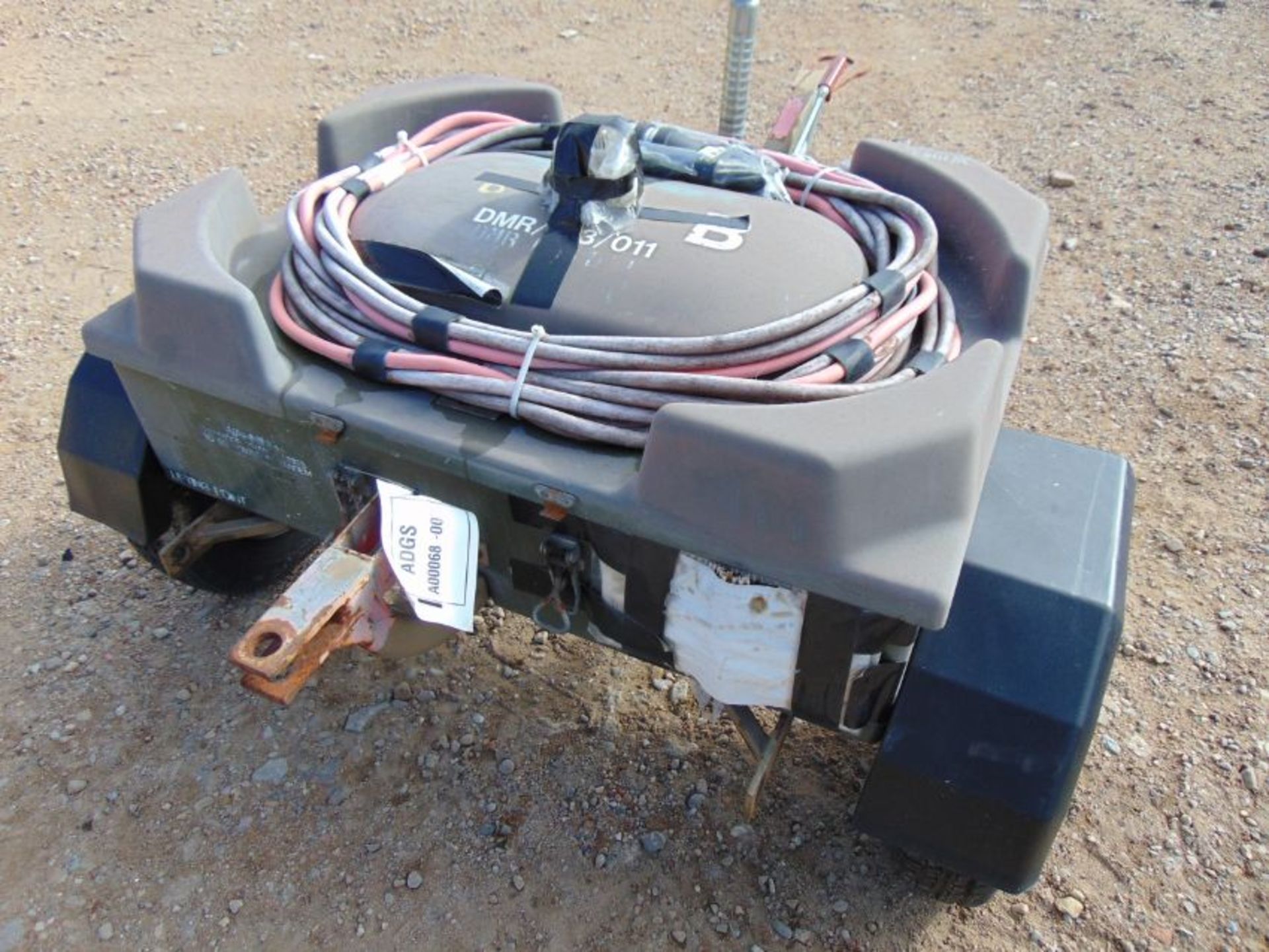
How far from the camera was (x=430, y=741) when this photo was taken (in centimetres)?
200

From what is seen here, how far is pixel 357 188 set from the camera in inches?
71.9

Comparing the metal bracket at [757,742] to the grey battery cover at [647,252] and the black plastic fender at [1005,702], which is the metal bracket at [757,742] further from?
the grey battery cover at [647,252]

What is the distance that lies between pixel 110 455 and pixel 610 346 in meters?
0.96

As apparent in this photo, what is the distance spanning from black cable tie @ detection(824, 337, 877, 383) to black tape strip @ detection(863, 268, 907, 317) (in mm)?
94

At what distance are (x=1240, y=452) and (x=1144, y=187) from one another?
64.0 inches

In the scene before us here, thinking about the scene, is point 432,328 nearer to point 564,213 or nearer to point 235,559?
point 564,213

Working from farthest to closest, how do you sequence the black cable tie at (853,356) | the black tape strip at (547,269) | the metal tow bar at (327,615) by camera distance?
the black tape strip at (547,269) < the black cable tie at (853,356) < the metal tow bar at (327,615)

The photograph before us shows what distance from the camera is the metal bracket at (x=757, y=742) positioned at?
→ 62.3 inches

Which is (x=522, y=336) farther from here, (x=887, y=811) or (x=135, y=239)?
(x=887, y=811)

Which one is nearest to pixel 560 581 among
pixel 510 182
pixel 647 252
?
pixel 647 252

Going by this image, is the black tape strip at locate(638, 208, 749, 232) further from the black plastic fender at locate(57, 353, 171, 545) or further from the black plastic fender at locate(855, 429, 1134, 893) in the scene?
the black plastic fender at locate(57, 353, 171, 545)

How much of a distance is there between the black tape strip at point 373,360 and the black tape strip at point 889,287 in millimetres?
725

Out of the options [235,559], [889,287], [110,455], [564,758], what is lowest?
[564,758]

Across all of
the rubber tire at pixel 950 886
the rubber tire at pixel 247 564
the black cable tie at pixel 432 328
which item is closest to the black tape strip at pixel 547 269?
the black cable tie at pixel 432 328
